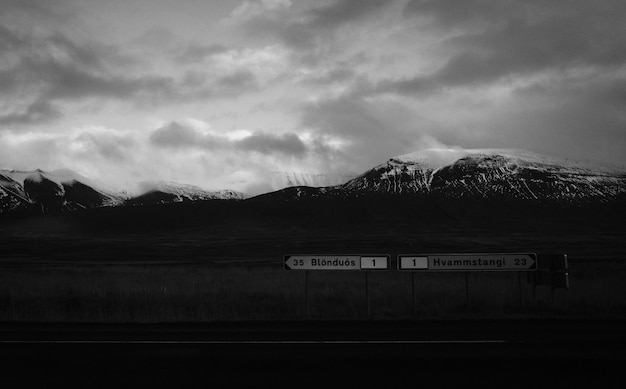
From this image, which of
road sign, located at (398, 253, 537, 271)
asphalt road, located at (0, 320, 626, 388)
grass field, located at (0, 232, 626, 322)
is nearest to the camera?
asphalt road, located at (0, 320, 626, 388)

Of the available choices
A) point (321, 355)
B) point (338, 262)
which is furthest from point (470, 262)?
point (321, 355)

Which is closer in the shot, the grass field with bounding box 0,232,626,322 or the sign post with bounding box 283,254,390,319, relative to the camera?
the grass field with bounding box 0,232,626,322

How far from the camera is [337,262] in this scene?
18.0 metres

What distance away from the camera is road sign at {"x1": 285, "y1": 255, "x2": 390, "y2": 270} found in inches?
705

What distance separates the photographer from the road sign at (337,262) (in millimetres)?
17906

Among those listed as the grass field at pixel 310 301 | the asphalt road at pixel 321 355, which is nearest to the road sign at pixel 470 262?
the grass field at pixel 310 301

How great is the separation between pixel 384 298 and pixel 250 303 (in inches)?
188

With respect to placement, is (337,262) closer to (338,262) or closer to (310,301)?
(338,262)

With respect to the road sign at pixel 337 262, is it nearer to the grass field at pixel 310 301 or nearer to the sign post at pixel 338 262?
the sign post at pixel 338 262

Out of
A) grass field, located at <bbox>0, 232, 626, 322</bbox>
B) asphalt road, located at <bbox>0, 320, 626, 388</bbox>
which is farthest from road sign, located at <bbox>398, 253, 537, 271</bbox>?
asphalt road, located at <bbox>0, 320, 626, 388</bbox>

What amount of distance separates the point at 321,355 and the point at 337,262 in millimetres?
7897

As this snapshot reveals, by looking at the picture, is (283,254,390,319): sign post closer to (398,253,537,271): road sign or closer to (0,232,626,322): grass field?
(0,232,626,322): grass field

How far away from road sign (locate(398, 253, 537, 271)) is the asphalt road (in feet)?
11.7

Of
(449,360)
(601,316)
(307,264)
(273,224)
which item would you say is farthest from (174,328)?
(273,224)
